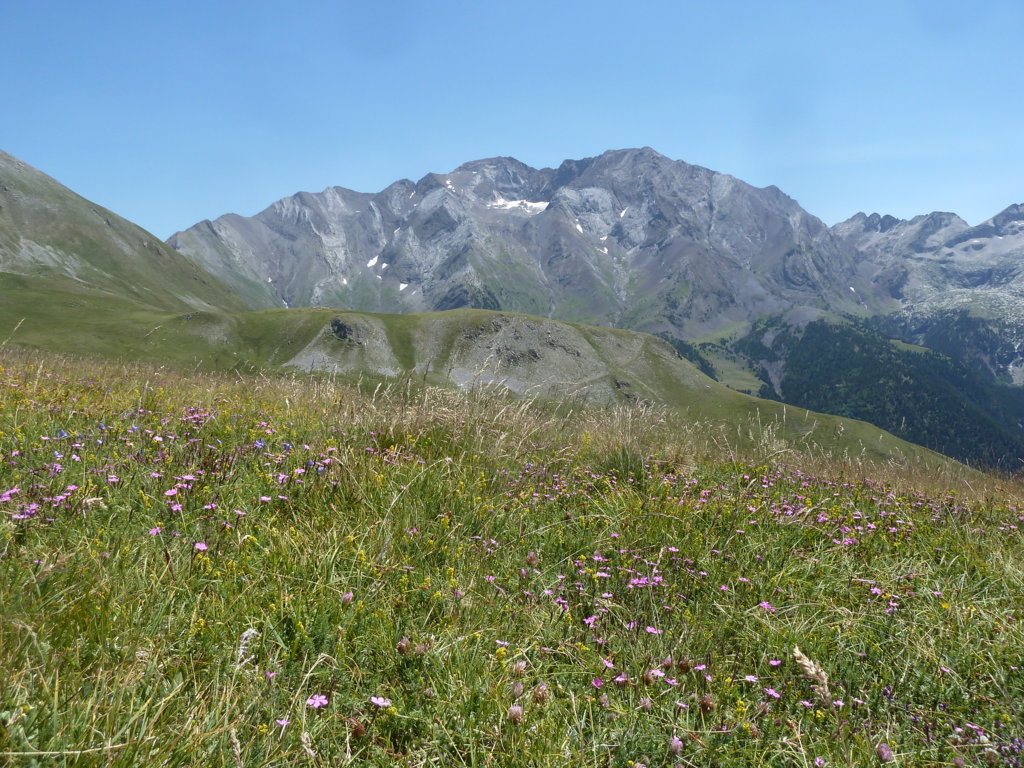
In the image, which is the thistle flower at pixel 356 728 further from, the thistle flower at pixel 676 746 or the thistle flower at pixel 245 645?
the thistle flower at pixel 676 746

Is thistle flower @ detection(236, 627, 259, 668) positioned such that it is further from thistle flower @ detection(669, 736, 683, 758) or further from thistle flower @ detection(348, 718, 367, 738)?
thistle flower @ detection(669, 736, 683, 758)

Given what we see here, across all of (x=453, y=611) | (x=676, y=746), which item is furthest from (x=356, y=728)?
(x=676, y=746)

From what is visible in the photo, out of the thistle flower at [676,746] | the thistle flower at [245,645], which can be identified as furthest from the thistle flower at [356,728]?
the thistle flower at [676,746]

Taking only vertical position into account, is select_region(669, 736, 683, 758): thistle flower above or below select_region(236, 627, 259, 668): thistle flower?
below

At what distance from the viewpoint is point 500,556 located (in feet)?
15.9

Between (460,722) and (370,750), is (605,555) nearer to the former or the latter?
(460,722)

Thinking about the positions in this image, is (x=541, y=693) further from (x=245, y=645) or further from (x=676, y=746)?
(x=245, y=645)

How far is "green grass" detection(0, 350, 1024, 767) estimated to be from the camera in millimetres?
2641

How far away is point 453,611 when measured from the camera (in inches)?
148

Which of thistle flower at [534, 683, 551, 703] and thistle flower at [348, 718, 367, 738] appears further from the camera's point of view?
thistle flower at [534, 683, 551, 703]

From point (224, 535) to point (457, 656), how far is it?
84.2 inches

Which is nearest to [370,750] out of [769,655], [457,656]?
[457,656]

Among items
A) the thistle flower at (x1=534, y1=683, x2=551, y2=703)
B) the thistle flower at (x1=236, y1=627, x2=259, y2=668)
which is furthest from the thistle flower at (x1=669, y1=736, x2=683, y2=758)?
the thistle flower at (x1=236, y1=627, x2=259, y2=668)

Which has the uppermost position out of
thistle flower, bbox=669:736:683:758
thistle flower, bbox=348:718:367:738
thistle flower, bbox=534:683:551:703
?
thistle flower, bbox=534:683:551:703
